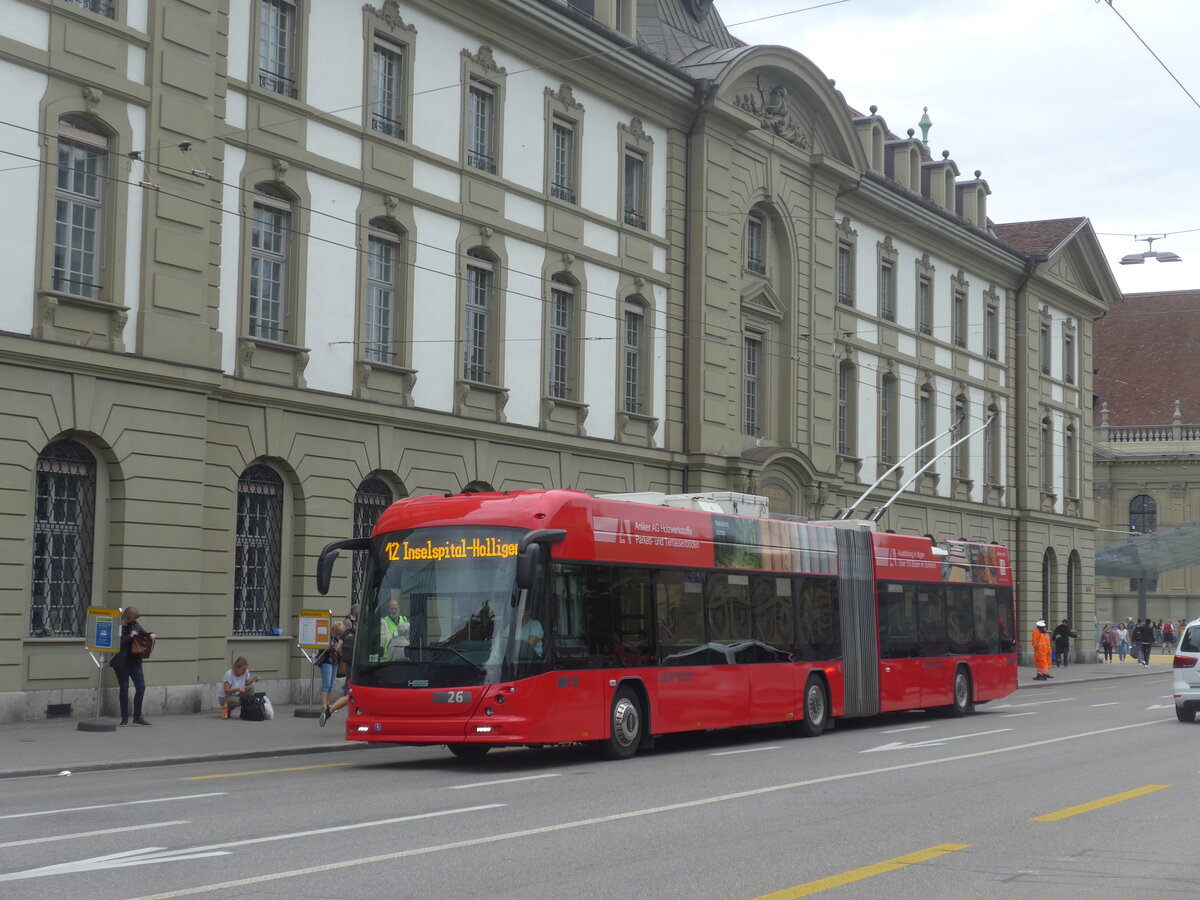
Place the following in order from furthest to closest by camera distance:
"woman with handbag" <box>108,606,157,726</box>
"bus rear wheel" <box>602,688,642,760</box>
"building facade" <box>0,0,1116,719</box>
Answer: "building facade" <box>0,0,1116,719</box>
"woman with handbag" <box>108,606,157,726</box>
"bus rear wheel" <box>602,688,642,760</box>

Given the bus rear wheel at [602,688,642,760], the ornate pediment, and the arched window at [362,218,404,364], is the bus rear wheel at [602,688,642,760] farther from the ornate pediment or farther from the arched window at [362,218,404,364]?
the ornate pediment

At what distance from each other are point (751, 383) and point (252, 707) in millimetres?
19727

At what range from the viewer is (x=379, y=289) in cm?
2836

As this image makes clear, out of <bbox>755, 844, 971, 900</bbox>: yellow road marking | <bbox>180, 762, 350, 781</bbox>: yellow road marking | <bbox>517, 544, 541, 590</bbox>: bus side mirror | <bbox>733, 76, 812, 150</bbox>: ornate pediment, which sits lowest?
<bbox>180, 762, 350, 781</bbox>: yellow road marking

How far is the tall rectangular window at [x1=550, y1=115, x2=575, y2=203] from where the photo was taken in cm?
3259

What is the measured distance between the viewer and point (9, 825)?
11.9 metres

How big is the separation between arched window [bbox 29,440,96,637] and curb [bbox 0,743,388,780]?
4719 mm

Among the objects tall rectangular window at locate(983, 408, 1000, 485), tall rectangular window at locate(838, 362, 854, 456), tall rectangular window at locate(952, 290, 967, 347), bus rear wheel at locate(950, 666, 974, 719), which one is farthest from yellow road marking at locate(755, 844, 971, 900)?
→ tall rectangular window at locate(983, 408, 1000, 485)

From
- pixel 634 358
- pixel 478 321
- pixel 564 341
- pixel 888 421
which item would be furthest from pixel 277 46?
pixel 888 421

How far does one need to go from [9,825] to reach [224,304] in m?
14.1

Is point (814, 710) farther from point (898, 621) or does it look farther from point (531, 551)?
point (531, 551)

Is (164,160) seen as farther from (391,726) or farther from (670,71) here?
(670,71)

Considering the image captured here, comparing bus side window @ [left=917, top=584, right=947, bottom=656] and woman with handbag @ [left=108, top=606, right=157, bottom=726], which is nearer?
woman with handbag @ [left=108, top=606, right=157, bottom=726]

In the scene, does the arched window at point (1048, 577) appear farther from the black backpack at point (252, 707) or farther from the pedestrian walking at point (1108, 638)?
the black backpack at point (252, 707)
